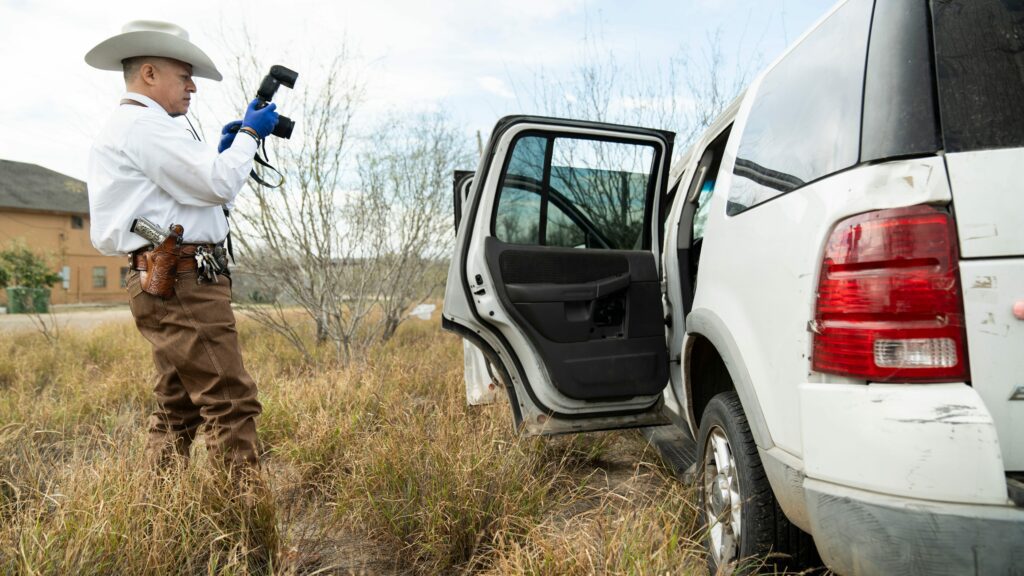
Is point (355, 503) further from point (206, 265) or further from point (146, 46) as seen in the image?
point (146, 46)

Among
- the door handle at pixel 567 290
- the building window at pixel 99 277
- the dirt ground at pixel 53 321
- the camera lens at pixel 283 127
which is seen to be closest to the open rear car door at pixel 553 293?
the door handle at pixel 567 290

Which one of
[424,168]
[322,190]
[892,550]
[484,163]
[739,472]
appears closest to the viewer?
[892,550]

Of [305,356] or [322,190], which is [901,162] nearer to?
[322,190]

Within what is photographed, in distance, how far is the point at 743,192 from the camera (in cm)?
195

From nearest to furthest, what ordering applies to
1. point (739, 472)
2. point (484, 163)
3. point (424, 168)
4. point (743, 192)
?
1. point (739, 472)
2. point (743, 192)
3. point (484, 163)
4. point (424, 168)

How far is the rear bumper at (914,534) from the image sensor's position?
1108 mm

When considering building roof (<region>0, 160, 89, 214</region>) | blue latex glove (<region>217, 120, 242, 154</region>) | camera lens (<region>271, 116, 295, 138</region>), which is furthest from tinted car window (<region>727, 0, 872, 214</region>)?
building roof (<region>0, 160, 89, 214</region>)

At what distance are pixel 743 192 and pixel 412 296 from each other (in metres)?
6.18

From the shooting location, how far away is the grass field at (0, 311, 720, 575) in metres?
1.80

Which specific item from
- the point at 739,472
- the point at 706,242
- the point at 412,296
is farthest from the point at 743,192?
the point at 412,296

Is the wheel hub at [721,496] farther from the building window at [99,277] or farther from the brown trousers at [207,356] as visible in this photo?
the building window at [99,277]

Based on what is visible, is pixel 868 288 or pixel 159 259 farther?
pixel 159 259

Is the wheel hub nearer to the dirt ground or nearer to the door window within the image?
the door window

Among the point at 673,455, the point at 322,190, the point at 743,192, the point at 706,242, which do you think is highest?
the point at 322,190
